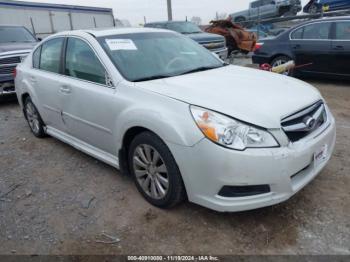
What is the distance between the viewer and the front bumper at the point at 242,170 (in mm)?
2279

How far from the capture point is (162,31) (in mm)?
3891

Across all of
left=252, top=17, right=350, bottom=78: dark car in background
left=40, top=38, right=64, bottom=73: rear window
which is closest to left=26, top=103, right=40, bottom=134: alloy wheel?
left=40, top=38, right=64, bottom=73: rear window

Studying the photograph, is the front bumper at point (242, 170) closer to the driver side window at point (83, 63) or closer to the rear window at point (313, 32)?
the driver side window at point (83, 63)

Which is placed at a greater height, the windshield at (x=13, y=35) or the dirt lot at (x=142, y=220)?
the windshield at (x=13, y=35)

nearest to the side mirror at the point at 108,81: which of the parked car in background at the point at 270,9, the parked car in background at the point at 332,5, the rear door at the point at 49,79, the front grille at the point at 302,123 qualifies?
the rear door at the point at 49,79

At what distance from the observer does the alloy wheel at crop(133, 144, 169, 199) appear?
9.01ft

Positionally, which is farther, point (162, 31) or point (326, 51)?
point (326, 51)

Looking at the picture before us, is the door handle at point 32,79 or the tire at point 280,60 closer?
the door handle at point 32,79

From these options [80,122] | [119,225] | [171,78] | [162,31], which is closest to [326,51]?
[162,31]

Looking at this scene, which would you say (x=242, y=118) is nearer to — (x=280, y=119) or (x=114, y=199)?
(x=280, y=119)

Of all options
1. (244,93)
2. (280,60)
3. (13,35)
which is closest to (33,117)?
(244,93)

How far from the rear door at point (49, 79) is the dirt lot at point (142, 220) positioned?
31.1 inches

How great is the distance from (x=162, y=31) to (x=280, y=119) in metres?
2.05

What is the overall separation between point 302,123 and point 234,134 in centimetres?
64
